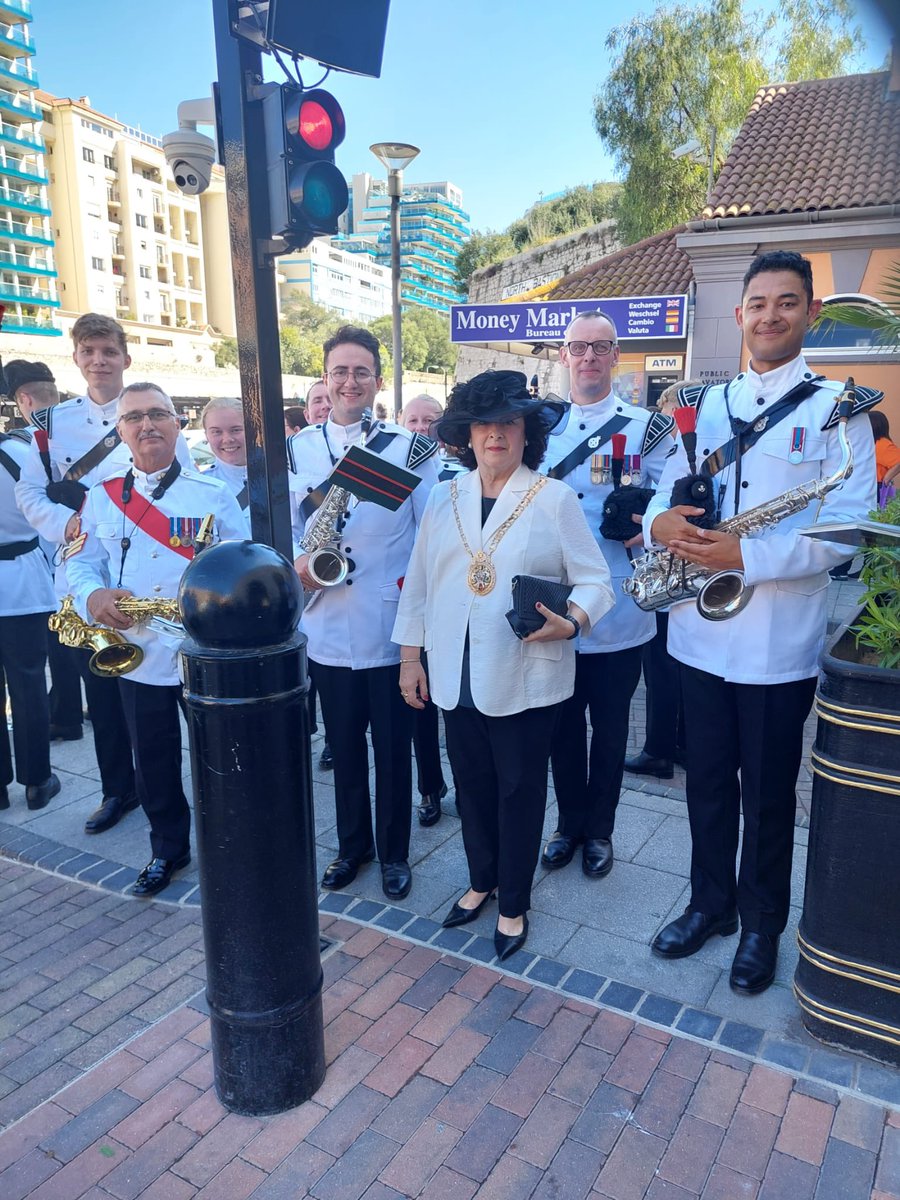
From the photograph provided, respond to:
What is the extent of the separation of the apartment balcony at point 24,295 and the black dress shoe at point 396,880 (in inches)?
2889

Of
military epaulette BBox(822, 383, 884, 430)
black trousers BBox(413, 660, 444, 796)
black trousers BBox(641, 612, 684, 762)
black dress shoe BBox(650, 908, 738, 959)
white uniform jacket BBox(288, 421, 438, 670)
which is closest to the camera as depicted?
military epaulette BBox(822, 383, 884, 430)

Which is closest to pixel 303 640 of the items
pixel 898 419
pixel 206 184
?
pixel 206 184

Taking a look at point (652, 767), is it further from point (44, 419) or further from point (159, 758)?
point (44, 419)

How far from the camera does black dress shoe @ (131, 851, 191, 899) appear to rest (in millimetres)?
3863

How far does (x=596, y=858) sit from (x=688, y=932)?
67 centimetres

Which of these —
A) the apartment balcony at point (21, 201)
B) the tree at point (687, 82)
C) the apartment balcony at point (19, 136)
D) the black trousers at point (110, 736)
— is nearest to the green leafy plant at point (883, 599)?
the black trousers at point (110, 736)

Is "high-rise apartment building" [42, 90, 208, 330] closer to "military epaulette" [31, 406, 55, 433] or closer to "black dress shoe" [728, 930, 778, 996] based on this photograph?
"military epaulette" [31, 406, 55, 433]

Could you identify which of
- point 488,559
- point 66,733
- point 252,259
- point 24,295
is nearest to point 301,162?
point 252,259

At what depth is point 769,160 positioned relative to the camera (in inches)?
643

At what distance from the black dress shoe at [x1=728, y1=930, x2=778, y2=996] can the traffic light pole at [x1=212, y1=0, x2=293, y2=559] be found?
7.73 feet

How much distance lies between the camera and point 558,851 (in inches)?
158

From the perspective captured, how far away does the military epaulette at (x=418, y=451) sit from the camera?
3803mm

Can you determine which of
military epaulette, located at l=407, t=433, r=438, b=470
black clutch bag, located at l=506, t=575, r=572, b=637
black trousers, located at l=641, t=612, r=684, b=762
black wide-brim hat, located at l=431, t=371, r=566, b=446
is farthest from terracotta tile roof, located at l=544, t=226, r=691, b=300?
black clutch bag, located at l=506, t=575, r=572, b=637

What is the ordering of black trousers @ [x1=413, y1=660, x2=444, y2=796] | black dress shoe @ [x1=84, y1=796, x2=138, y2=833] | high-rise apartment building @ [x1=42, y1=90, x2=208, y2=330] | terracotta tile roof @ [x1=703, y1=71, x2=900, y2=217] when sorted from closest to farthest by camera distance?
black dress shoe @ [x1=84, y1=796, x2=138, y2=833]
black trousers @ [x1=413, y1=660, x2=444, y2=796]
terracotta tile roof @ [x1=703, y1=71, x2=900, y2=217]
high-rise apartment building @ [x1=42, y1=90, x2=208, y2=330]
